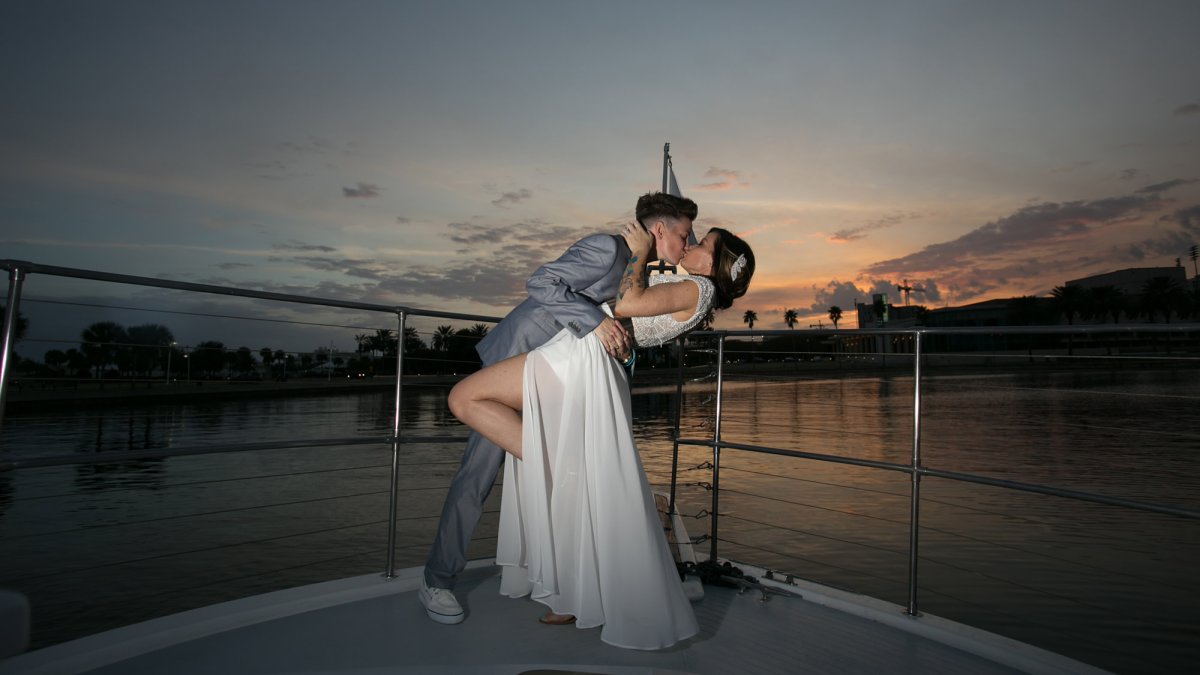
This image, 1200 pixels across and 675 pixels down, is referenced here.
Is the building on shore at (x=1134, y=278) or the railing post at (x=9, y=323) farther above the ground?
the building on shore at (x=1134, y=278)

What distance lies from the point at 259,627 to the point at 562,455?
114cm

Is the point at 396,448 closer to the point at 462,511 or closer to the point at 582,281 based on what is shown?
the point at 462,511

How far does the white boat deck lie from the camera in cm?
174

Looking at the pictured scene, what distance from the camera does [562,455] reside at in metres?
1.93

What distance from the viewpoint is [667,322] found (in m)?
2.10

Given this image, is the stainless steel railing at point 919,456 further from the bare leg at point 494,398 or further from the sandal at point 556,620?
the bare leg at point 494,398

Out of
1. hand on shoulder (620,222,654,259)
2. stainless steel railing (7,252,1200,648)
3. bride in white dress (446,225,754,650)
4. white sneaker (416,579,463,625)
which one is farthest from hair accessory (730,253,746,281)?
white sneaker (416,579,463,625)

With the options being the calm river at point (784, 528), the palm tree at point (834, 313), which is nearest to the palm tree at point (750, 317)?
the palm tree at point (834, 313)

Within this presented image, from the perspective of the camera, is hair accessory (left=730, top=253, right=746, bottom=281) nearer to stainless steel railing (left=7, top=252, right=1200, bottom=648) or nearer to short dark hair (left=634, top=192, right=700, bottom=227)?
short dark hair (left=634, top=192, right=700, bottom=227)

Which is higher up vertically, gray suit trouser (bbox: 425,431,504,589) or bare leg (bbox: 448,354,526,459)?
bare leg (bbox: 448,354,526,459)

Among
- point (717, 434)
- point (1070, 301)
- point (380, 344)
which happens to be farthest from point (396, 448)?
point (1070, 301)

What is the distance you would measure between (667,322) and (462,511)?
929 millimetres

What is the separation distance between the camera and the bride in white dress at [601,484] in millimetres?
1804

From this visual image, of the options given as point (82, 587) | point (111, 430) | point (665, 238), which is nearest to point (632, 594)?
point (665, 238)
